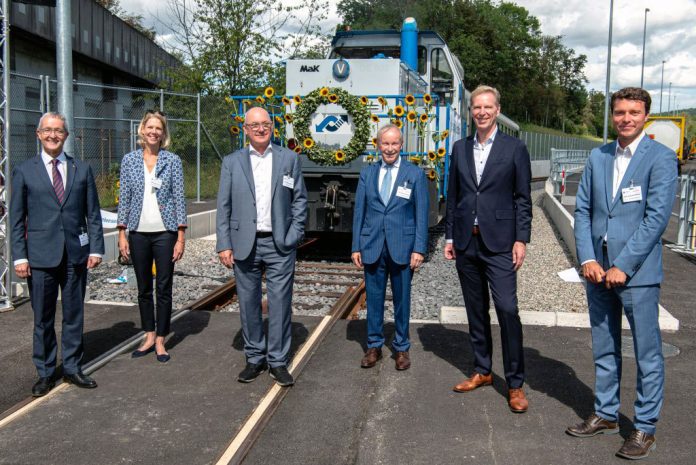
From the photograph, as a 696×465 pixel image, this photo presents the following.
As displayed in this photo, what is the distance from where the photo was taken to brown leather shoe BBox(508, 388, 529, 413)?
14.9ft

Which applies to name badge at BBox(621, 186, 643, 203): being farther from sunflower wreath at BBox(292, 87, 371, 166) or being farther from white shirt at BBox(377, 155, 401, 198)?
sunflower wreath at BBox(292, 87, 371, 166)

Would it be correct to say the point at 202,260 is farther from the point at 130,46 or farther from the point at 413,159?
the point at 130,46

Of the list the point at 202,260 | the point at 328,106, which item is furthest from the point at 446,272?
the point at 202,260

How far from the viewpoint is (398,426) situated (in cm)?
431

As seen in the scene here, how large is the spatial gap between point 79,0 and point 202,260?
11.2 meters

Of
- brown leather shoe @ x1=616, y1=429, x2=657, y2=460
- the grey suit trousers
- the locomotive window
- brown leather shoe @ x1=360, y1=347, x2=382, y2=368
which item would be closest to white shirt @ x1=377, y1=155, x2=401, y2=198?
the grey suit trousers

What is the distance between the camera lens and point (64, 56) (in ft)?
25.2

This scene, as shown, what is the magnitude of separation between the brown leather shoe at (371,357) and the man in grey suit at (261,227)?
641mm

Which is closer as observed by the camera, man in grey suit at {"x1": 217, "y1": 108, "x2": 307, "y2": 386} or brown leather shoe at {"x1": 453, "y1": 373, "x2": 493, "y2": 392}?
brown leather shoe at {"x1": 453, "y1": 373, "x2": 493, "y2": 392}

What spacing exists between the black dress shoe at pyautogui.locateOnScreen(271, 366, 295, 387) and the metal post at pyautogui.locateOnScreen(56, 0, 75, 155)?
4.30 m

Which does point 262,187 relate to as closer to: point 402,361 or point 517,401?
point 402,361

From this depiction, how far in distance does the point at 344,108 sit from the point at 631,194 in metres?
6.78

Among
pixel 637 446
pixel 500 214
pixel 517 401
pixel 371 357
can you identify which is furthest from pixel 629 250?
pixel 371 357

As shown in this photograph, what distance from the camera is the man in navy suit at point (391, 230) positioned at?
5301 mm
